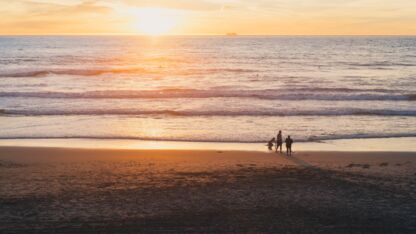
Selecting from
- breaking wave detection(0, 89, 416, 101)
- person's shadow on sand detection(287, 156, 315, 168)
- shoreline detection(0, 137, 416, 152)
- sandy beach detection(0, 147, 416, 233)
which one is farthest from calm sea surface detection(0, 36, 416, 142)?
sandy beach detection(0, 147, 416, 233)

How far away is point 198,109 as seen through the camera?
32.5 meters

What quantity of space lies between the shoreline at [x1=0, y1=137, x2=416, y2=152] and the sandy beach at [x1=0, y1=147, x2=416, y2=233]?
128cm

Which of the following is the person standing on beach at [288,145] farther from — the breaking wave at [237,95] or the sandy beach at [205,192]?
the breaking wave at [237,95]

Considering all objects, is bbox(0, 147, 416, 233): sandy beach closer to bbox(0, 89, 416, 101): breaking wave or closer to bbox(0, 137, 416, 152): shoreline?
bbox(0, 137, 416, 152): shoreline

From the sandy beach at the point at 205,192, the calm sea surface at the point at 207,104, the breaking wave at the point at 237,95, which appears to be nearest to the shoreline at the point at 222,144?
the calm sea surface at the point at 207,104

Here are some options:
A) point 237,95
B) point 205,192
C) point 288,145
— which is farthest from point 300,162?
point 237,95

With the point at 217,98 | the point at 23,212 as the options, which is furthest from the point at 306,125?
the point at 23,212

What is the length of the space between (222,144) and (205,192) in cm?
834

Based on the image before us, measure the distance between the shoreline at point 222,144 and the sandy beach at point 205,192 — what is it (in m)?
1.28

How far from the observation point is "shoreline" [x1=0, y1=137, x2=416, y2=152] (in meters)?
21.3

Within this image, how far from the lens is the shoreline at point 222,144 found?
2131 cm

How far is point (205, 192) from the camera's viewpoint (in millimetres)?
14250

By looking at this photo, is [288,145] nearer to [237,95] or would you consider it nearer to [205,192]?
[205,192]

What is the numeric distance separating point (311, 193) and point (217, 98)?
24233 mm
